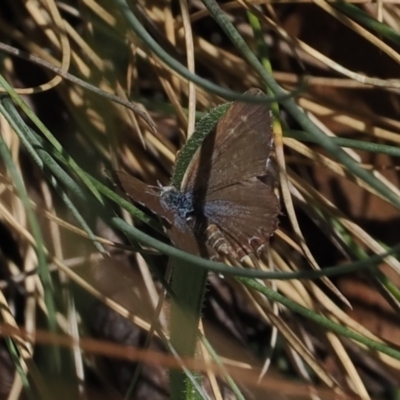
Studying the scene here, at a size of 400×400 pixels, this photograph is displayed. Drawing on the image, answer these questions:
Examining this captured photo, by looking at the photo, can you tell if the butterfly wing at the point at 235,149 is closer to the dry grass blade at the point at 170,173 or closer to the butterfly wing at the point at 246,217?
the butterfly wing at the point at 246,217

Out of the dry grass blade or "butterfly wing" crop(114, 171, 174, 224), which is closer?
"butterfly wing" crop(114, 171, 174, 224)

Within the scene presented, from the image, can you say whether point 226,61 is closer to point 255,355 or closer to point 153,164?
point 153,164

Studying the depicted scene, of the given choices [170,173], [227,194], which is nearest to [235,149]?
[227,194]

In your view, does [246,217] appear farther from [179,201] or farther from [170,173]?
[170,173]

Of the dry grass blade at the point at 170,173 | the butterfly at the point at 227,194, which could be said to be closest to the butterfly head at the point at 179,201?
the butterfly at the point at 227,194

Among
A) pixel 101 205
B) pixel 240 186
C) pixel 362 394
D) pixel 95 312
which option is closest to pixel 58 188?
pixel 101 205

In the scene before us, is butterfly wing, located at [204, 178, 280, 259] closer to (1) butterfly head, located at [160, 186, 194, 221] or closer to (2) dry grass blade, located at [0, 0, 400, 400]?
(1) butterfly head, located at [160, 186, 194, 221]

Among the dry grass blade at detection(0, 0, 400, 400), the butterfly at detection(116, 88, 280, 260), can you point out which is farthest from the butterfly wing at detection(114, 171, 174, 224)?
the dry grass blade at detection(0, 0, 400, 400)

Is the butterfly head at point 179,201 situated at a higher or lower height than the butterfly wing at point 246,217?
higher
